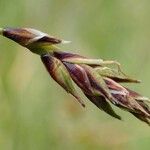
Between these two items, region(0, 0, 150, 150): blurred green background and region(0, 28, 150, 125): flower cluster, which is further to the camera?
region(0, 0, 150, 150): blurred green background

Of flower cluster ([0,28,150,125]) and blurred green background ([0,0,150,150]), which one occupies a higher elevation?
flower cluster ([0,28,150,125])

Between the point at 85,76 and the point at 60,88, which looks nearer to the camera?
the point at 85,76

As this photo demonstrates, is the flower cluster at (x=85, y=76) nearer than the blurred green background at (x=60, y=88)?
Yes

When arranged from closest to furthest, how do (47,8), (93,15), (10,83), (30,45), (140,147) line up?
(30,45)
(140,147)
(10,83)
(47,8)
(93,15)

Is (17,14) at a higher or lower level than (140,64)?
higher

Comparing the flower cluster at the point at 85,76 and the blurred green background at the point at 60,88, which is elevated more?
the flower cluster at the point at 85,76

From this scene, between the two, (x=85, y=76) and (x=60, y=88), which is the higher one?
(x=85, y=76)

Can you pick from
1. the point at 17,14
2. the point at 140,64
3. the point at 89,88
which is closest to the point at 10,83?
the point at 17,14

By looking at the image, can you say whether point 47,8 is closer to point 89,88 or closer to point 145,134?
point 145,134
